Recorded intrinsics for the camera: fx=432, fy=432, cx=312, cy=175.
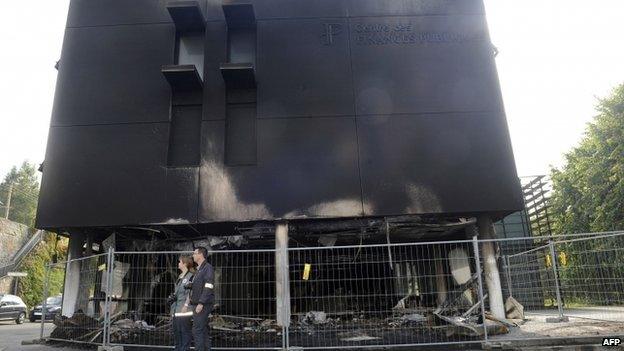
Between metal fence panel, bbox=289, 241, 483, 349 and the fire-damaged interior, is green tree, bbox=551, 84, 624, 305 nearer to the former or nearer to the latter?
the fire-damaged interior

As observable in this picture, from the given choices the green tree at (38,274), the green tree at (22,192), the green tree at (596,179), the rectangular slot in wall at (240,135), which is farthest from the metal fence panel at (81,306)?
the green tree at (22,192)

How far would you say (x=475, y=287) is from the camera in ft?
38.2

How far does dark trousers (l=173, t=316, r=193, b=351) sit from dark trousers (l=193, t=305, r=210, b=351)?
291mm

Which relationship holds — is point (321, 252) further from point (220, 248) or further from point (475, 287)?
point (475, 287)

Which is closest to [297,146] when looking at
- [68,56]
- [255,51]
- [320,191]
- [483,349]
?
[320,191]

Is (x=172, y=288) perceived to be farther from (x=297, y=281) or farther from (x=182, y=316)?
(x=182, y=316)

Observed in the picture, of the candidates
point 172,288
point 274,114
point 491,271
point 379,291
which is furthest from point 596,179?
point 172,288

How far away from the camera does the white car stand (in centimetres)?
2075

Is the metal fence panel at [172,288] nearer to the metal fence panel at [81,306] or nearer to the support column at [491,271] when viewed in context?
the metal fence panel at [81,306]

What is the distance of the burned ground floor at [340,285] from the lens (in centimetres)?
870

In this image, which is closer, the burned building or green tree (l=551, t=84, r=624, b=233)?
the burned building

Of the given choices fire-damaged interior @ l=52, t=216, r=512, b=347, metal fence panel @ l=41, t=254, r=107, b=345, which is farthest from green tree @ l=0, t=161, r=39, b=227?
fire-damaged interior @ l=52, t=216, r=512, b=347

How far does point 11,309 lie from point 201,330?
19.9m

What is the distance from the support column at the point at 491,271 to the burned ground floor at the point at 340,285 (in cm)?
3
